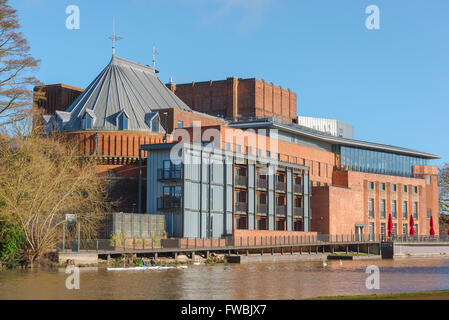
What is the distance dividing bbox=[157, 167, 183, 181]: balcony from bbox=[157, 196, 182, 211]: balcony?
5.97 ft

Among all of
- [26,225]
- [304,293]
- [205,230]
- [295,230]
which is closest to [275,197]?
[295,230]

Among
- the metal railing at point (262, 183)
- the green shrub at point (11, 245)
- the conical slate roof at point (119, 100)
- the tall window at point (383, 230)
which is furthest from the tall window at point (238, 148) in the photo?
the green shrub at point (11, 245)

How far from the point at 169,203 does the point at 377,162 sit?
55.7m

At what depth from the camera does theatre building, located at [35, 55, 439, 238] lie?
209 feet

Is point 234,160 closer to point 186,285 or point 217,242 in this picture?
point 217,242

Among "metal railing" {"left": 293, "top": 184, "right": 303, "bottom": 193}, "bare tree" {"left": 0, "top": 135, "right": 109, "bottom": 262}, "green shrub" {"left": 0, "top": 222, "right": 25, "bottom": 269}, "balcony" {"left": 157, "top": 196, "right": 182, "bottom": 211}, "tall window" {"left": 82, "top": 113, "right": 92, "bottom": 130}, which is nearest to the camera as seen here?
"green shrub" {"left": 0, "top": 222, "right": 25, "bottom": 269}

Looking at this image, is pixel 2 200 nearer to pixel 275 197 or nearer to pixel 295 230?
pixel 275 197

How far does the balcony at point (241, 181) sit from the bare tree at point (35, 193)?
21630 mm

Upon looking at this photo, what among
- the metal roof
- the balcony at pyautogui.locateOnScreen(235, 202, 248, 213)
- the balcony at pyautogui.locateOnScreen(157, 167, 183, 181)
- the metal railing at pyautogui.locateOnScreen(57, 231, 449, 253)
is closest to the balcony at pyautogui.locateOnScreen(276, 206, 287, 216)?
the metal railing at pyautogui.locateOnScreen(57, 231, 449, 253)

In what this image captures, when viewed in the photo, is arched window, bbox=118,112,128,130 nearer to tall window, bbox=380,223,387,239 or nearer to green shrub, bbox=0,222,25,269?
green shrub, bbox=0,222,25,269

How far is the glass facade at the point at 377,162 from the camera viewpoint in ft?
340

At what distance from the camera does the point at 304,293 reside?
31.3m

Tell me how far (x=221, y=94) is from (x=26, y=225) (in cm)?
6557

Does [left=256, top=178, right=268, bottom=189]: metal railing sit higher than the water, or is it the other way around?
[left=256, top=178, right=268, bottom=189]: metal railing
